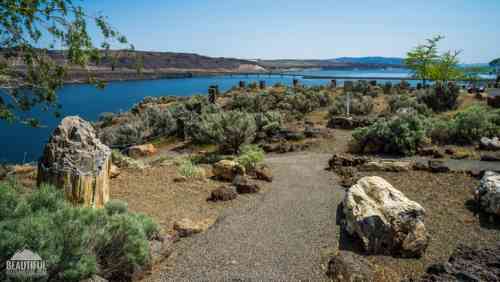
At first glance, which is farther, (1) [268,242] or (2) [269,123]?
(2) [269,123]

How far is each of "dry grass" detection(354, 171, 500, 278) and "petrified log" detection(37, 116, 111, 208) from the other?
380 cm

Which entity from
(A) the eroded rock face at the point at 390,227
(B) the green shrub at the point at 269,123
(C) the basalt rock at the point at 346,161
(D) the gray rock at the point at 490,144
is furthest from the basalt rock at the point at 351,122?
(A) the eroded rock face at the point at 390,227

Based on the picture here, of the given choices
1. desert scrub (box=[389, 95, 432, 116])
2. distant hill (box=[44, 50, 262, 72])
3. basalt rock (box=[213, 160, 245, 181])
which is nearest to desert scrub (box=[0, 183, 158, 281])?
basalt rock (box=[213, 160, 245, 181])

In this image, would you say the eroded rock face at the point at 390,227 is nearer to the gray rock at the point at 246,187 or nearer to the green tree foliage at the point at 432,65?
the gray rock at the point at 246,187

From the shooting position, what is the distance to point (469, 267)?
3482 millimetres

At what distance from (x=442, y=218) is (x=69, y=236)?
551cm

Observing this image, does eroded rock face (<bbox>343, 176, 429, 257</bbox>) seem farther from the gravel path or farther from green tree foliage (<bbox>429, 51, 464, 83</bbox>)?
green tree foliage (<bbox>429, 51, 464, 83</bbox>)

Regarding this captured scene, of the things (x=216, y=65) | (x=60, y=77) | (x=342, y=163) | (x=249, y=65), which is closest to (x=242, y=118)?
(x=342, y=163)

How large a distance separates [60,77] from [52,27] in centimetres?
64

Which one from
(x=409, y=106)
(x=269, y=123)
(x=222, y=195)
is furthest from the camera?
(x=409, y=106)

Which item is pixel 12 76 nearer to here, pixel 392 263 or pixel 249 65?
pixel 392 263

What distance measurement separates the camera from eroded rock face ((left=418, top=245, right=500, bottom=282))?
130 inches

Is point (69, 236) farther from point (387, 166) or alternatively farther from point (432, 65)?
point (432, 65)

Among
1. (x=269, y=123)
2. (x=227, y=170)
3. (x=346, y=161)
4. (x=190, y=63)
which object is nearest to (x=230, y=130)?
(x=227, y=170)
